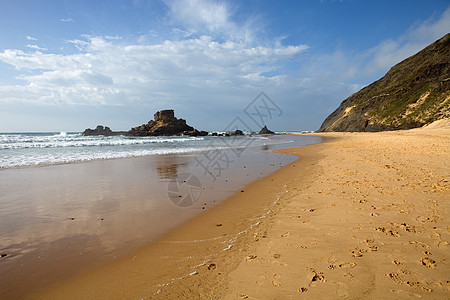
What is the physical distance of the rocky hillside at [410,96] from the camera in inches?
1592

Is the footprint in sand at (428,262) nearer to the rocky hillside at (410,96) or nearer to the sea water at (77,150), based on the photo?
the sea water at (77,150)

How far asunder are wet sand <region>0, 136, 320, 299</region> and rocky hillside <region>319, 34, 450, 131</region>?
149 feet

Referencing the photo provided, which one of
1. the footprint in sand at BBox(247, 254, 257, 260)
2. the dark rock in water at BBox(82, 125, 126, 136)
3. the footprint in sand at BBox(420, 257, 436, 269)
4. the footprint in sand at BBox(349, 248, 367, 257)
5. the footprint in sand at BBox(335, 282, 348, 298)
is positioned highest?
the dark rock in water at BBox(82, 125, 126, 136)

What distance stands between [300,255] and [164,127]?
87623mm

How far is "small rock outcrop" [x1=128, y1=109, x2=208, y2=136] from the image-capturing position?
280 ft

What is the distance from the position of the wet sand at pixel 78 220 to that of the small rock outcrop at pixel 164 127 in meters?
78.3

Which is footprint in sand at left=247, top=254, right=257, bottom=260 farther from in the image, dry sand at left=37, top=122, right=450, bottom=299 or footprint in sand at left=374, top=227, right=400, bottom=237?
footprint in sand at left=374, top=227, right=400, bottom=237

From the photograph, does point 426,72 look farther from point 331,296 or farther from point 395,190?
point 331,296

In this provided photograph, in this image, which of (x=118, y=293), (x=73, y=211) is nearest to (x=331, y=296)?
(x=118, y=293)

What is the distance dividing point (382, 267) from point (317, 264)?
0.81 metres

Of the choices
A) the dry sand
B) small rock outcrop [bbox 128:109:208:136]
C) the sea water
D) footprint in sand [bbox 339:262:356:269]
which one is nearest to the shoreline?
the dry sand

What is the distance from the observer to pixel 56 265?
351 cm

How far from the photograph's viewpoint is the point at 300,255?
329 centimetres

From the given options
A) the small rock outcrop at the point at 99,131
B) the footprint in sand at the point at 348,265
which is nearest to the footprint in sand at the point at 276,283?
the footprint in sand at the point at 348,265
